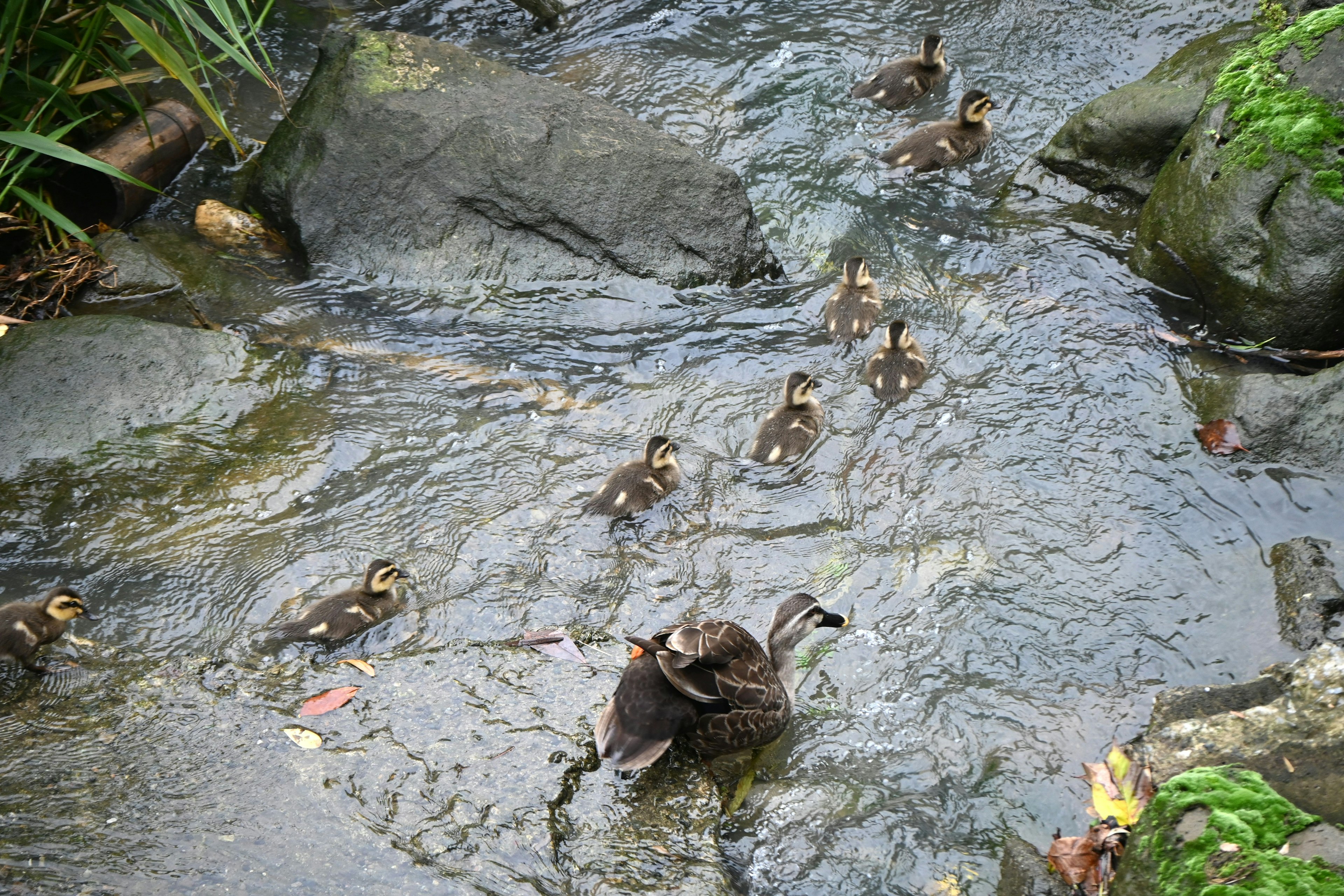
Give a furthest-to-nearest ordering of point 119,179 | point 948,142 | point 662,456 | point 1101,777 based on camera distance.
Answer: point 948,142 → point 119,179 → point 662,456 → point 1101,777

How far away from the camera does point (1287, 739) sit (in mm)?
3541

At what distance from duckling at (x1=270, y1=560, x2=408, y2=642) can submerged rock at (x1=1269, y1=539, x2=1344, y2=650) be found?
4.25 metres

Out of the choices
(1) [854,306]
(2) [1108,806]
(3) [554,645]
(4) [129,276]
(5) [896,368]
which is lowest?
(2) [1108,806]

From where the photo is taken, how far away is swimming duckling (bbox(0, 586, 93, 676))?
14.2 ft

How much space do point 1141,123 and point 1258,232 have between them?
5.14 feet

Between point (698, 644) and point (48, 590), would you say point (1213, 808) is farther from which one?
point (48, 590)

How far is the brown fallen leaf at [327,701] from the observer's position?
13.4ft

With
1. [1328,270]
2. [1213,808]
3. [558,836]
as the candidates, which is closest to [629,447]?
[558,836]

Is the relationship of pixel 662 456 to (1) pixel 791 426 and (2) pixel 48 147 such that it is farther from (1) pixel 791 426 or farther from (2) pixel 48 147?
(2) pixel 48 147

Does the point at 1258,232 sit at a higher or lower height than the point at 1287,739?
higher

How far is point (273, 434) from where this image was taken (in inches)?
226

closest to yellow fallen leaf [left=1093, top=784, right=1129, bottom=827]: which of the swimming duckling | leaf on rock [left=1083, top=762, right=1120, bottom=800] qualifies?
leaf on rock [left=1083, top=762, right=1120, bottom=800]

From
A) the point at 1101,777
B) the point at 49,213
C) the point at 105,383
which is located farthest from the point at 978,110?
the point at 49,213

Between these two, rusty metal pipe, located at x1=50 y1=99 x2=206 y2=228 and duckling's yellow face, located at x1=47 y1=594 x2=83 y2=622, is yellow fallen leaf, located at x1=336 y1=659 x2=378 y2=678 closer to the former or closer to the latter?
duckling's yellow face, located at x1=47 y1=594 x2=83 y2=622
